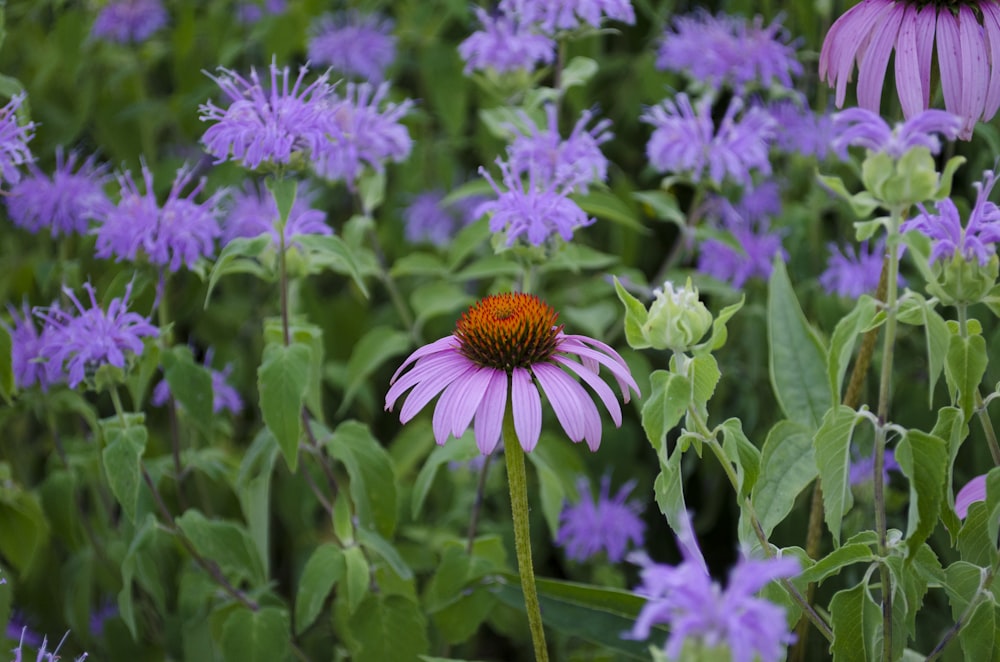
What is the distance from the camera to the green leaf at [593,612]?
40.5 inches

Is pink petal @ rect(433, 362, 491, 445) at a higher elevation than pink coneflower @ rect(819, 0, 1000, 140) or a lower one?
lower

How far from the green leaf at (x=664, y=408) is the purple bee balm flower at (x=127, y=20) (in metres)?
1.40

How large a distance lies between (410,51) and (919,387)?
1.10m

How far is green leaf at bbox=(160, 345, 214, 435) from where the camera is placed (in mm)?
1042

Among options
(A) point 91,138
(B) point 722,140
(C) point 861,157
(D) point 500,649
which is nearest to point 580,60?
(B) point 722,140

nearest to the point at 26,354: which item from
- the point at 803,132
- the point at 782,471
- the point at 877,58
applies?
the point at 782,471

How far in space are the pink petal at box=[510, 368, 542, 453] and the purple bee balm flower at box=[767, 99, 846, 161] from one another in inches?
32.4

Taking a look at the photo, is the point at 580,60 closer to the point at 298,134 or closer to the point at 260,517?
the point at 298,134

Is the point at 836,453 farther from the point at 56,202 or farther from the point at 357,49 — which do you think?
the point at 357,49

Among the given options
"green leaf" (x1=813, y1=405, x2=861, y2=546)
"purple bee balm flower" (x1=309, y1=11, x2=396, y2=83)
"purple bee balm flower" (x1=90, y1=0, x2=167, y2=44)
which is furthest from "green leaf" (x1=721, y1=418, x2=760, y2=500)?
"purple bee balm flower" (x1=90, y1=0, x2=167, y2=44)

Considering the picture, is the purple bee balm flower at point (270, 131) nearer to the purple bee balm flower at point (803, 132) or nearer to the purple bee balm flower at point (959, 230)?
the purple bee balm flower at point (959, 230)

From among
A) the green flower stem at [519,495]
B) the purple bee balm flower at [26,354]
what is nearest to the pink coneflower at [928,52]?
the green flower stem at [519,495]

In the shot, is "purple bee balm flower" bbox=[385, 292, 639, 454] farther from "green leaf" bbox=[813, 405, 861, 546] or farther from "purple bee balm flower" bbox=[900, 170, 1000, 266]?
"purple bee balm flower" bbox=[900, 170, 1000, 266]

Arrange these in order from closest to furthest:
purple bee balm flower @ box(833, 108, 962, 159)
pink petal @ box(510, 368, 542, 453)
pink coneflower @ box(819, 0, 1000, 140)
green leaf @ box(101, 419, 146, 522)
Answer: purple bee balm flower @ box(833, 108, 962, 159), pink petal @ box(510, 368, 542, 453), pink coneflower @ box(819, 0, 1000, 140), green leaf @ box(101, 419, 146, 522)
